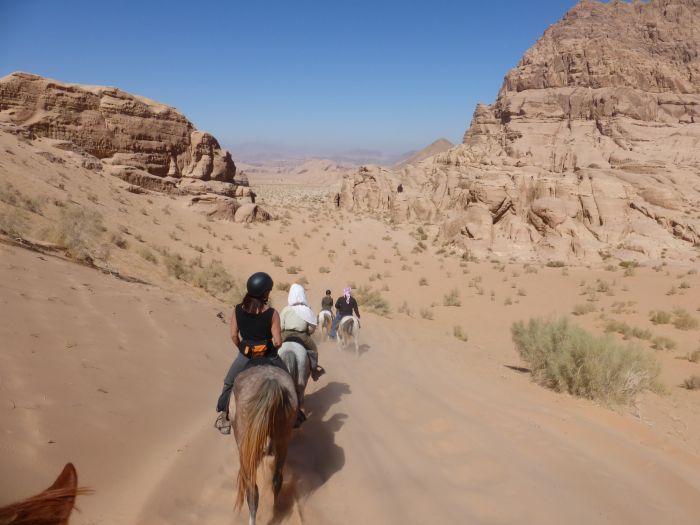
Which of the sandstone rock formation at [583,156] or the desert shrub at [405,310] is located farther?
the sandstone rock formation at [583,156]

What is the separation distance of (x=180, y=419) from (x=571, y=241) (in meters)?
23.5

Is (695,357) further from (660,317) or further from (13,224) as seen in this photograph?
(13,224)

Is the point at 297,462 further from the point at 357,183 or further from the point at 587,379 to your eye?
the point at 357,183

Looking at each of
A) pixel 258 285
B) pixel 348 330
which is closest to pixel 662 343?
pixel 348 330

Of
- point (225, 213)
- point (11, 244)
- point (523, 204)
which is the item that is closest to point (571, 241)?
point (523, 204)

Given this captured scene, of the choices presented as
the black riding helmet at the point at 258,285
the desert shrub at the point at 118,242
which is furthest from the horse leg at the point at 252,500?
the desert shrub at the point at 118,242

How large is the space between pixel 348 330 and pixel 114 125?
71.9ft

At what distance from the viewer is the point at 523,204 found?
24.8 meters

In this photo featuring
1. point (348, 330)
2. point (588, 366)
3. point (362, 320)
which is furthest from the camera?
point (362, 320)

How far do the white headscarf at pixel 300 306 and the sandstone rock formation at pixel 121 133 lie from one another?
2224 centimetres

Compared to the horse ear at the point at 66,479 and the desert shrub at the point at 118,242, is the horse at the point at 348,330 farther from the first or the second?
the desert shrub at the point at 118,242

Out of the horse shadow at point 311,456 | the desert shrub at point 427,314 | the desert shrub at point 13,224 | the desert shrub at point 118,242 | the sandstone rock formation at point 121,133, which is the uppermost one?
the sandstone rock formation at point 121,133

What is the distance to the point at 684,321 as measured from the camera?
12.3 m

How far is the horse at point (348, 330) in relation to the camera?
850 centimetres
